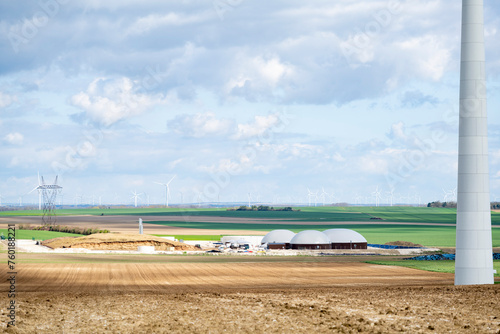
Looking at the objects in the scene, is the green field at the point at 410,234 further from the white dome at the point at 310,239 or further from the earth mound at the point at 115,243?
the earth mound at the point at 115,243

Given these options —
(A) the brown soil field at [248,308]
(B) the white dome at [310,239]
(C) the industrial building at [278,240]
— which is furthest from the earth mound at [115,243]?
(A) the brown soil field at [248,308]

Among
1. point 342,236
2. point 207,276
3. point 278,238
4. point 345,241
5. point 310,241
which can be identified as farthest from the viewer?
point 278,238

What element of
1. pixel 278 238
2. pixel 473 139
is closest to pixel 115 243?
pixel 278 238

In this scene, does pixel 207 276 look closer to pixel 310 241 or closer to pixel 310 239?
pixel 310 241

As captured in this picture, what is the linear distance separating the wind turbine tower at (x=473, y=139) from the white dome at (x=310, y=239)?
2226 inches

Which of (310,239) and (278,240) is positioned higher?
(310,239)

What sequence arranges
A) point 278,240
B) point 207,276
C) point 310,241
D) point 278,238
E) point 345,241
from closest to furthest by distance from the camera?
1. point 207,276
2. point 310,241
3. point 345,241
4. point 278,240
5. point 278,238

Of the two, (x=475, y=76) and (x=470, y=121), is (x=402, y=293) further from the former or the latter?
(x=475, y=76)

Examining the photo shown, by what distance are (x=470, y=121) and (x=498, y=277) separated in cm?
1745

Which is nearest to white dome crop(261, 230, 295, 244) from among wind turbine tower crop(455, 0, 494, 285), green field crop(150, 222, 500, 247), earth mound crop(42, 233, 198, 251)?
earth mound crop(42, 233, 198, 251)

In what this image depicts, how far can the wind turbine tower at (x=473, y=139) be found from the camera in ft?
113

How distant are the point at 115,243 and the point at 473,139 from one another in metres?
64.7

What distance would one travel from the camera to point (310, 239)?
9169cm

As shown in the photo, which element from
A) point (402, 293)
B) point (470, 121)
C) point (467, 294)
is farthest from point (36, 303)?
point (470, 121)
